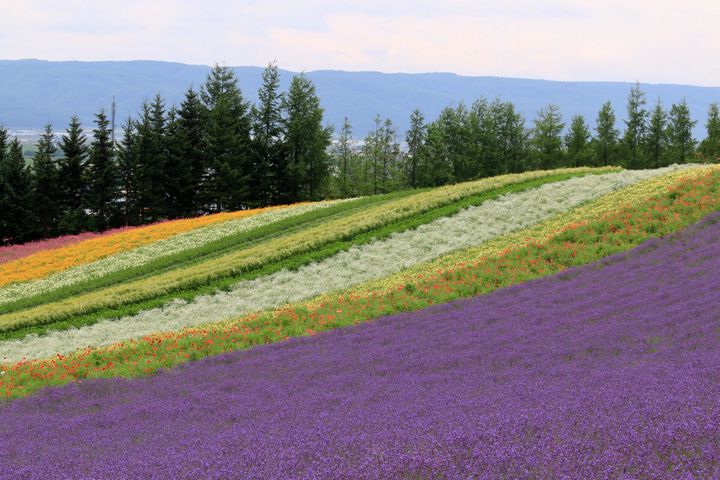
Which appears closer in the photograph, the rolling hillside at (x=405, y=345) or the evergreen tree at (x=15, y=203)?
the rolling hillside at (x=405, y=345)

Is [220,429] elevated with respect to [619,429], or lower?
lower

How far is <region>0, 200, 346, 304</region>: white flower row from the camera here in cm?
4038

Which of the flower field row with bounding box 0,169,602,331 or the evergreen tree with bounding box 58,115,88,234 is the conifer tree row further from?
the flower field row with bounding box 0,169,602,331

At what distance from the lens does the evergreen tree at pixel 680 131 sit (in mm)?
100250

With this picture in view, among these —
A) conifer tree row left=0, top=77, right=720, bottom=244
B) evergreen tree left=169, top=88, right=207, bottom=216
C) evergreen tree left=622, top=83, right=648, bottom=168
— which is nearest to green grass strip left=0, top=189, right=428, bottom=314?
conifer tree row left=0, top=77, right=720, bottom=244

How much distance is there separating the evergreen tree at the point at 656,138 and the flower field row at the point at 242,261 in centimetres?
6015

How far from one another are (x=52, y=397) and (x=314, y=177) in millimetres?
76103

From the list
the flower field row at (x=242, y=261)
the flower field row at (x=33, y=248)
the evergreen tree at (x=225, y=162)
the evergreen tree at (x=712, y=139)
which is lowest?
the flower field row at (x=33, y=248)

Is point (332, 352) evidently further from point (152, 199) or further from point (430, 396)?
point (152, 199)

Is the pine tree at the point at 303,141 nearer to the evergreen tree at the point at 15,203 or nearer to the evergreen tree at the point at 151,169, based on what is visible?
the evergreen tree at the point at 151,169

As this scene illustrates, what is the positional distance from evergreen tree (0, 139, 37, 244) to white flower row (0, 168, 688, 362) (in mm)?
49278

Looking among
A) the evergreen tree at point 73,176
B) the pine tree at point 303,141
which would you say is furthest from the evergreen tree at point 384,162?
the evergreen tree at point 73,176

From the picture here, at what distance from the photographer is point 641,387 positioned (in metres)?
8.68

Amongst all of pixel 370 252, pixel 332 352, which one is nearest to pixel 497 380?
pixel 332 352
